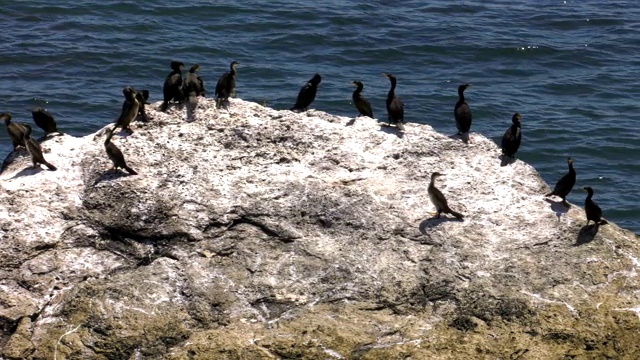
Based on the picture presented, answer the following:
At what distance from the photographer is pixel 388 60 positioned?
24.3m

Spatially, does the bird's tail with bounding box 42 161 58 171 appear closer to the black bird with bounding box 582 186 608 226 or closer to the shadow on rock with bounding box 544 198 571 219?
the shadow on rock with bounding box 544 198 571 219

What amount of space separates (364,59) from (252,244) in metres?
14.9

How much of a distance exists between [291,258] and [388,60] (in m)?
15.0

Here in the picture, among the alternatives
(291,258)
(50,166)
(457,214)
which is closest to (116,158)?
→ (50,166)

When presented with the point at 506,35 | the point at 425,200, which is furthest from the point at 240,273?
the point at 506,35

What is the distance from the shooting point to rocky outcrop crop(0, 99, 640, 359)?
911 cm

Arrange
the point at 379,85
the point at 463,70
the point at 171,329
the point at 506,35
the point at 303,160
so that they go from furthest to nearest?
1. the point at 506,35
2. the point at 463,70
3. the point at 379,85
4. the point at 303,160
5. the point at 171,329

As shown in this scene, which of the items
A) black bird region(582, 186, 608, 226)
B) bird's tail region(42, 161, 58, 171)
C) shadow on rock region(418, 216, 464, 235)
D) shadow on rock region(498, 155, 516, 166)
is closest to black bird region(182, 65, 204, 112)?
Result: bird's tail region(42, 161, 58, 171)

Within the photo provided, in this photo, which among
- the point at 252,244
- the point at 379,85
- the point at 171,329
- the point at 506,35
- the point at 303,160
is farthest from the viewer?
the point at 506,35

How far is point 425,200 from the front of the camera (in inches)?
408

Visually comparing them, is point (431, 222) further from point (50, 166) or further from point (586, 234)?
point (50, 166)

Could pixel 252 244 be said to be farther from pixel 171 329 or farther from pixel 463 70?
pixel 463 70

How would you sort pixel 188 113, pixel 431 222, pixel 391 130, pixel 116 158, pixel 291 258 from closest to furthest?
1. pixel 291 258
2. pixel 431 222
3. pixel 116 158
4. pixel 188 113
5. pixel 391 130

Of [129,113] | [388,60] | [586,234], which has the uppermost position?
[129,113]
